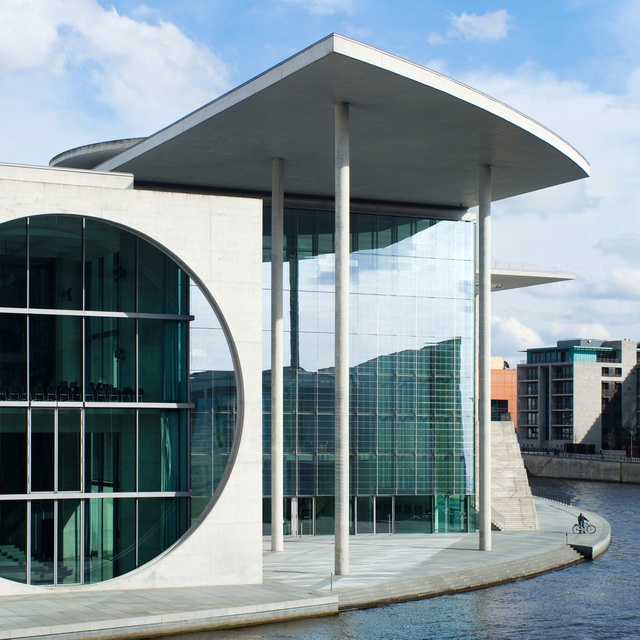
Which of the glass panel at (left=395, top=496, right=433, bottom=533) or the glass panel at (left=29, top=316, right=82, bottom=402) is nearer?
the glass panel at (left=29, top=316, right=82, bottom=402)

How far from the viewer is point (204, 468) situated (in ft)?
72.3

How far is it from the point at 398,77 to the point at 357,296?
444 inches

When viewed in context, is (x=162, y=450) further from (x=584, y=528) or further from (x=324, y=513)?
(x=584, y=528)

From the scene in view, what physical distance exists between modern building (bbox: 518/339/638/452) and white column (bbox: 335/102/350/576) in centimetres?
8502

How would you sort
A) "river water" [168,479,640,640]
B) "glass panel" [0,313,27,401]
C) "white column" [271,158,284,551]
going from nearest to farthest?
"river water" [168,479,640,640], "glass panel" [0,313,27,401], "white column" [271,158,284,551]

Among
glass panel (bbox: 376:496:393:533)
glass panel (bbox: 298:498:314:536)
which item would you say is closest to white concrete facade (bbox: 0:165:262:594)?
glass panel (bbox: 298:498:314:536)

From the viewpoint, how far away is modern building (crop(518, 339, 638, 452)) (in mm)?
105231

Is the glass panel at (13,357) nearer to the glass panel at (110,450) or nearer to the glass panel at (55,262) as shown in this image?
the glass panel at (55,262)

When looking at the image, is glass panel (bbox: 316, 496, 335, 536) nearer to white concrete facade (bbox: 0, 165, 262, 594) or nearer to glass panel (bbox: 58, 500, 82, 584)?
white concrete facade (bbox: 0, 165, 262, 594)

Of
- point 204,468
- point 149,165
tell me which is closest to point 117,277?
point 204,468

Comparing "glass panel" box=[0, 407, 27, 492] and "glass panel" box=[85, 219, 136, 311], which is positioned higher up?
"glass panel" box=[85, 219, 136, 311]

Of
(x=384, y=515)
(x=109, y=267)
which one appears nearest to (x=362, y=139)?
(x=109, y=267)

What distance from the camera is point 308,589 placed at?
2103cm

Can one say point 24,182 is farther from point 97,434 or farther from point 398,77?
point 398,77
